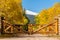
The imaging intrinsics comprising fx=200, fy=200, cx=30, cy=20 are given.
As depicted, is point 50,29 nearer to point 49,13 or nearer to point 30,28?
point 30,28

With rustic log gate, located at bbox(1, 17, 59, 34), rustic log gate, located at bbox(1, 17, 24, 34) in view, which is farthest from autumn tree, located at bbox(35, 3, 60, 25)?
rustic log gate, located at bbox(1, 17, 24, 34)

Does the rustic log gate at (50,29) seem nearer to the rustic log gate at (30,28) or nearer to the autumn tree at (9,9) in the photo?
the rustic log gate at (30,28)

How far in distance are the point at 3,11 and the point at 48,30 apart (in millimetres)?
11977

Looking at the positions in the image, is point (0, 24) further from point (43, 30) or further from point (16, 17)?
point (16, 17)

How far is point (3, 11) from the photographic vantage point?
2561 cm

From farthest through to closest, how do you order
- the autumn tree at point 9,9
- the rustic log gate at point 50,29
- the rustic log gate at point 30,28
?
the autumn tree at point 9,9, the rustic log gate at point 50,29, the rustic log gate at point 30,28


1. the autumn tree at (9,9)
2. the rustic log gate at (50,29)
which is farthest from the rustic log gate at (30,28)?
the autumn tree at (9,9)

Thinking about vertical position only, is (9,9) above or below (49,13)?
below

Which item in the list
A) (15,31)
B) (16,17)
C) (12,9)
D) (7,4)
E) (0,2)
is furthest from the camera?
(16,17)

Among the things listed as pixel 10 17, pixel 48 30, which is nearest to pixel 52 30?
pixel 48 30

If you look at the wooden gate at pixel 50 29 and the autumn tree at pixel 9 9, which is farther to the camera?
the autumn tree at pixel 9 9

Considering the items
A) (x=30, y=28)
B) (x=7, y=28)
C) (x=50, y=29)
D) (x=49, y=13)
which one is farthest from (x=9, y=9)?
(x=49, y=13)

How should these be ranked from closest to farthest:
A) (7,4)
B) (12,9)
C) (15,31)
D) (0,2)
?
(15,31) → (0,2) → (7,4) → (12,9)

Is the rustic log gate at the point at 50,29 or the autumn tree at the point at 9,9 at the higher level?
the autumn tree at the point at 9,9
